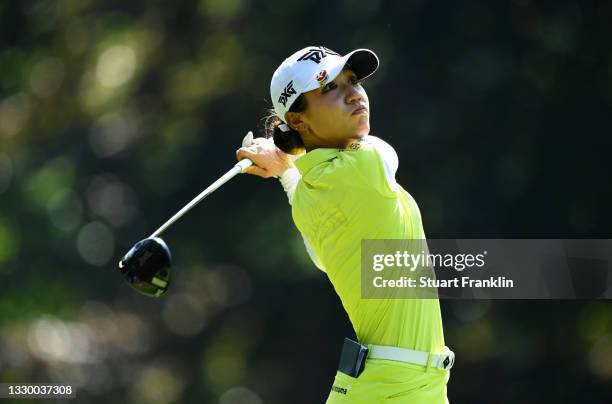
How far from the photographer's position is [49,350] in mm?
5332

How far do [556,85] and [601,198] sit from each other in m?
0.57

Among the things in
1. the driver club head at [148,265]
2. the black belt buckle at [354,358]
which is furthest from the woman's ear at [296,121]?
the black belt buckle at [354,358]

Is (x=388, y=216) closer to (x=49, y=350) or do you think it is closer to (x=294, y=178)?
(x=294, y=178)

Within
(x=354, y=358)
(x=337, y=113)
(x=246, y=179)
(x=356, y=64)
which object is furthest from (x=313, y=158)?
(x=246, y=179)

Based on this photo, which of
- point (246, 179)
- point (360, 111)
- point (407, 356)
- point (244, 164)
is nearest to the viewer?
point (407, 356)

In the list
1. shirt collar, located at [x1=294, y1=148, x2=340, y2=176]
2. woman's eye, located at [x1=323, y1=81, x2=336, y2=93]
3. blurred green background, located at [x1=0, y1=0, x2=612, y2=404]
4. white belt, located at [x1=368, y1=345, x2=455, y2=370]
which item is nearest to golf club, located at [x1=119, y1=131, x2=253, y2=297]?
shirt collar, located at [x1=294, y1=148, x2=340, y2=176]

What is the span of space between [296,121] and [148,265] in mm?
518

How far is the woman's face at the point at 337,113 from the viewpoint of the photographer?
8.24ft

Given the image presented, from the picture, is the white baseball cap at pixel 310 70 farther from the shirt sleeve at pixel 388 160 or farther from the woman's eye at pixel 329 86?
the shirt sleeve at pixel 388 160

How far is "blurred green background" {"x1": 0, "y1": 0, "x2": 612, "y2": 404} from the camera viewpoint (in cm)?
486

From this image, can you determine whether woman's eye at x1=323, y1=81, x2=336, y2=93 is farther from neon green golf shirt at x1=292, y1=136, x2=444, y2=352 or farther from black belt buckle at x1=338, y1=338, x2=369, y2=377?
black belt buckle at x1=338, y1=338, x2=369, y2=377

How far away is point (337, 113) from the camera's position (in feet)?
8.29

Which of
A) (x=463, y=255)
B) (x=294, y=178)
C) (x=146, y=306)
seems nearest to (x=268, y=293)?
(x=146, y=306)

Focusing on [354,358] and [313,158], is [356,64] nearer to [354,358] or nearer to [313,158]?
[313,158]
